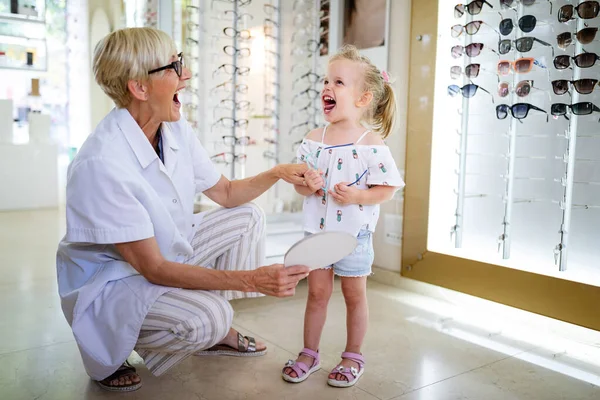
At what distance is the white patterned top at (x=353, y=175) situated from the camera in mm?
2109

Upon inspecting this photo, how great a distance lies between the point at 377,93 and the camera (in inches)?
88.8

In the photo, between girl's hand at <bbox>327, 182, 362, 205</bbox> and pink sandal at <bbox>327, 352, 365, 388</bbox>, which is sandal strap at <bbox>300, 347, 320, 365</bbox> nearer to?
pink sandal at <bbox>327, 352, 365, 388</bbox>

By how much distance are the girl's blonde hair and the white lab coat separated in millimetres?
782

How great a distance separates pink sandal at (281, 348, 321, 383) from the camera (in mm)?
2078

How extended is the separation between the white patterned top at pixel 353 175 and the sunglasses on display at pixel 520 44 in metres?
1.25

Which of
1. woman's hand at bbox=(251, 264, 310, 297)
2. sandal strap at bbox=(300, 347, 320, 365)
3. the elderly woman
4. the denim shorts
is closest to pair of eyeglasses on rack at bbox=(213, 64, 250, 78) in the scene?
the elderly woman

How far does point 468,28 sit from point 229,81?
1534mm

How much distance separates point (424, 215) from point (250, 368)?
158cm

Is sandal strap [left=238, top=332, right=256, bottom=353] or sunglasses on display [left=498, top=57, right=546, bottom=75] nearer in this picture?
sandal strap [left=238, top=332, right=256, bottom=353]

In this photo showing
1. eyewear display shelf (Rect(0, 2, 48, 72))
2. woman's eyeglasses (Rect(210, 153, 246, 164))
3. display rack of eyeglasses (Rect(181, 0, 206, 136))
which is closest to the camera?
eyewear display shelf (Rect(0, 2, 48, 72))

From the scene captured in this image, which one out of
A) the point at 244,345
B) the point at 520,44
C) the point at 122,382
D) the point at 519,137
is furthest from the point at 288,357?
the point at 520,44

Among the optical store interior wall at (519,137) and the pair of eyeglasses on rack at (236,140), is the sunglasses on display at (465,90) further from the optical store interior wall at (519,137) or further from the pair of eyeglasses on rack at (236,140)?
the pair of eyeglasses on rack at (236,140)

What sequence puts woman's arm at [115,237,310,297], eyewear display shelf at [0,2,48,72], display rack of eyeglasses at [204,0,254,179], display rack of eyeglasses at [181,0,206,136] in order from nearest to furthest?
1. woman's arm at [115,237,310,297]
2. eyewear display shelf at [0,2,48,72]
3. display rack of eyeglasses at [181,0,206,136]
4. display rack of eyeglasses at [204,0,254,179]

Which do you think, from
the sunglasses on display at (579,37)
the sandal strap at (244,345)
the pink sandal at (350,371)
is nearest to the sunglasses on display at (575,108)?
the sunglasses on display at (579,37)
